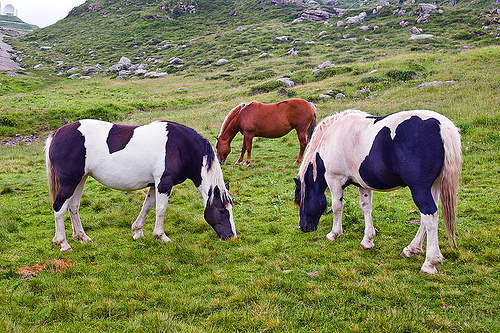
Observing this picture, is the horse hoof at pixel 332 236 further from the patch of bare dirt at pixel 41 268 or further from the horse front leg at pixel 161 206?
the patch of bare dirt at pixel 41 268

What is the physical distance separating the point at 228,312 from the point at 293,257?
198 centimetres

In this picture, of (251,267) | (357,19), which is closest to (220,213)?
(251,267)

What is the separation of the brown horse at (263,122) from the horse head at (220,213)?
21.5 ft

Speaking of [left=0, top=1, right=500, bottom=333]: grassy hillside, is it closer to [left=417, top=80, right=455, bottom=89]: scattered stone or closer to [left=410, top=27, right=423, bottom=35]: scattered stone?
[left=417, top=80, right=455, bottom=89]: scattered stone

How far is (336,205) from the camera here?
21.0ft

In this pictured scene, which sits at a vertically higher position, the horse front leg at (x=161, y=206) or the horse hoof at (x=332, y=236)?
the horse front leg at (x=161, y=206)

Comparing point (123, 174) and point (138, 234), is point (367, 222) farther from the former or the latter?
point (123, 174)

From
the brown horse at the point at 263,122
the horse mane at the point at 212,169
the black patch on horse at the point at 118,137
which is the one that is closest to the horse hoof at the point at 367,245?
the horse mane at the point at 212,169

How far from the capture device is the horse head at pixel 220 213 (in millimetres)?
6762

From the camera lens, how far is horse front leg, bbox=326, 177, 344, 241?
6324 millimetres

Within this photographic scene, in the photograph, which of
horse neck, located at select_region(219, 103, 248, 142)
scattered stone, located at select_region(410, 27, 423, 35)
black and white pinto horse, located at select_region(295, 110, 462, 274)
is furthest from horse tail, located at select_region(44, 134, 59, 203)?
scattered stone, located at select_region(410, 27, 423, 35)

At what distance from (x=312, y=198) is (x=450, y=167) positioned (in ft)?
9.32

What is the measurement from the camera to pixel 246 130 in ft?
43.8

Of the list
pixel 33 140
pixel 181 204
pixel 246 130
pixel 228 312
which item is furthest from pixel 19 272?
pixel 33 140
